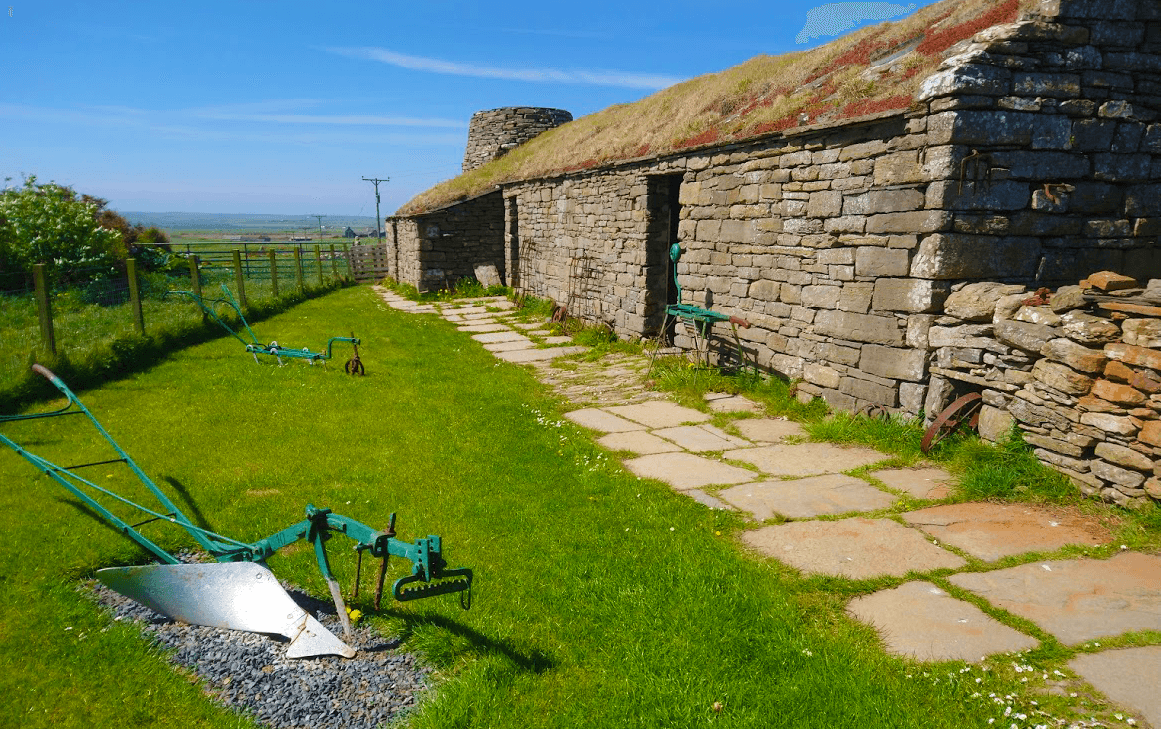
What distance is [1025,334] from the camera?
4797 mm

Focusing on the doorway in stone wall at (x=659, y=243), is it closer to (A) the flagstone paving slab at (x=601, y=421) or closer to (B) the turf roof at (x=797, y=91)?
(B) the turf roof at (x=797, y=91)

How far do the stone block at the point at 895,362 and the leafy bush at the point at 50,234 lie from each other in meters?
16.6

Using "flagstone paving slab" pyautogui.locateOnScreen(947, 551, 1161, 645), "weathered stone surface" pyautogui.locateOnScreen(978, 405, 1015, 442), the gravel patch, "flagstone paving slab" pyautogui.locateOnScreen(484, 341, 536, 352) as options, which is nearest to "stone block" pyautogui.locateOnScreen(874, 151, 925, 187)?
"weathered stone surface" pyautogui.locateOnScreen(978, 405, 1015, 442)

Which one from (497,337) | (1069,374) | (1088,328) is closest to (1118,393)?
(1069,374)

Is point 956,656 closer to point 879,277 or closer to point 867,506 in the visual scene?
point 867,506

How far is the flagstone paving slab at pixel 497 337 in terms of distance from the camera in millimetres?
11789

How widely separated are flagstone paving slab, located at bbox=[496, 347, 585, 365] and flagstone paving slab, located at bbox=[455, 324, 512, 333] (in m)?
2.19

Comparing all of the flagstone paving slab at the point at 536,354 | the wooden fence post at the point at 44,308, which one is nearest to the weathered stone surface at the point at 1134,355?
the flagstone paving slab at the point at 536,354

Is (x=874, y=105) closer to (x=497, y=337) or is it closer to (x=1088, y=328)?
(x=1088, y=328)

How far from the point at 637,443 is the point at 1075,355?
3.31 metres

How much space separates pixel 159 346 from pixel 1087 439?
1089cm

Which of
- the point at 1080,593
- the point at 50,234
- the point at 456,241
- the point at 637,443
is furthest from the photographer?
the point at 456,241

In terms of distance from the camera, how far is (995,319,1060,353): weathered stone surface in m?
4.66

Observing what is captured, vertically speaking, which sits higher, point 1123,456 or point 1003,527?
point 1123,456
